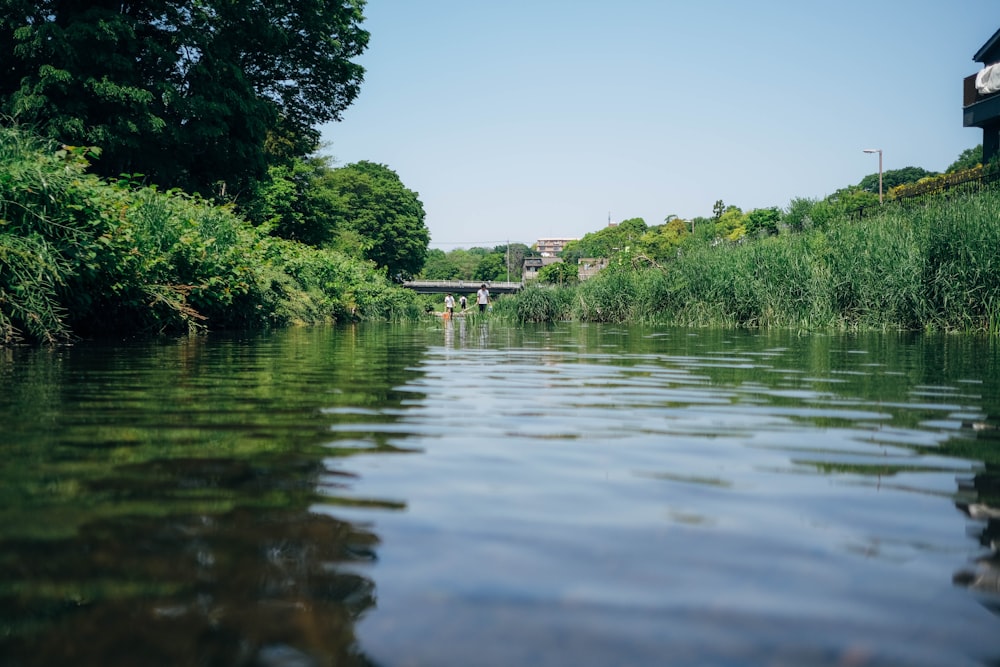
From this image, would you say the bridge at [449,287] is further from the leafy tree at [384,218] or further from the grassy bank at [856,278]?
the grassy bank at [856,278]

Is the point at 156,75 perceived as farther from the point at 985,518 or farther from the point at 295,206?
the point at 985,518

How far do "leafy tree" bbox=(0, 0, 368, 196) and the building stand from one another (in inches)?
1045

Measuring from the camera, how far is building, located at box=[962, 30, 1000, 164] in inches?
1398

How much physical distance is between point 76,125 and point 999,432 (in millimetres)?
19813

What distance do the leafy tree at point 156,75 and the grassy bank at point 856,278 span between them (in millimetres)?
12434

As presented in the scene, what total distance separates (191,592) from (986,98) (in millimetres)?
41762

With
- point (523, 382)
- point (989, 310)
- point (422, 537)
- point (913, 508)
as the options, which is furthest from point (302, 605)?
point (989, 310)

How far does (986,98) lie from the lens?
3609cm

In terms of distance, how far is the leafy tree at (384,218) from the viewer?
87.7 metres

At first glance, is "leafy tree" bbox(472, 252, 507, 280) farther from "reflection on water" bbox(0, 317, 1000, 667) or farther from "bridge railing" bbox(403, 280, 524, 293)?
"reflection on water" bbox(0, 317, 1000, 667)

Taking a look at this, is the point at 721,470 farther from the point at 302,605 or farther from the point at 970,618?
the point at 302,605

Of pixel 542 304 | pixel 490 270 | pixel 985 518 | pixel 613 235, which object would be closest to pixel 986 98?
pixel 542 304

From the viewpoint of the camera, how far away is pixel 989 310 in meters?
13.4

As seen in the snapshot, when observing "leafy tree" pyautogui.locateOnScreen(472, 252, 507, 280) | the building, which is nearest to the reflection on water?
the building
